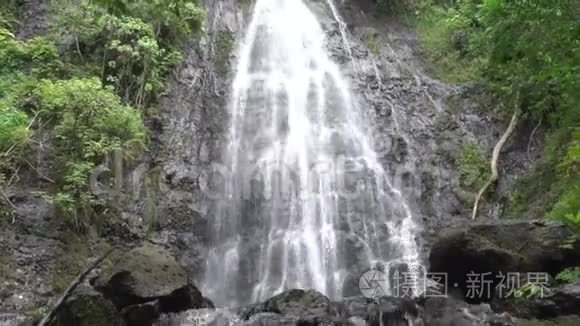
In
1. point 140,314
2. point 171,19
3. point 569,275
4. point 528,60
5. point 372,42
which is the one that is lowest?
point 140,314

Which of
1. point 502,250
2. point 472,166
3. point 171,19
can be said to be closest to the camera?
point 502,250

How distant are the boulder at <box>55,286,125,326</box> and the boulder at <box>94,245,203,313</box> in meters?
0.37

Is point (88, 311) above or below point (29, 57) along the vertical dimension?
below

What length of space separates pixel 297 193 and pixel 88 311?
233 inches

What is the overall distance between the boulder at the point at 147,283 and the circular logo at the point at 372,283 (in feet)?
11.3

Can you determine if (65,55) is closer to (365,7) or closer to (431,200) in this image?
(431,200)

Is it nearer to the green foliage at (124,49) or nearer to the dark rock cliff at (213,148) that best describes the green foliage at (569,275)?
the dark rock cliff at (213,148)

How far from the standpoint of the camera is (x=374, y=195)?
12414 mm

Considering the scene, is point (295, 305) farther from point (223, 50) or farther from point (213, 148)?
point (223, 50)

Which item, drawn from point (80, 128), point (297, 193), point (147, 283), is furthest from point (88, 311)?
point (297, 193)

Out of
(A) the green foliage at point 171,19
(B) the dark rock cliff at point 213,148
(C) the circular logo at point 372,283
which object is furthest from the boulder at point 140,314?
(A) the green foliage at point 171,19

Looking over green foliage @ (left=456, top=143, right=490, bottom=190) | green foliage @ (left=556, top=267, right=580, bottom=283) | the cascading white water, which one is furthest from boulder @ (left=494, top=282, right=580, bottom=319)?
green foliage @ (left=456, top=143, right=490, bottom=190)

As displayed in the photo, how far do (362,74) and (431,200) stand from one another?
14.9 ft

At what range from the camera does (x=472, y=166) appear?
13133mm
